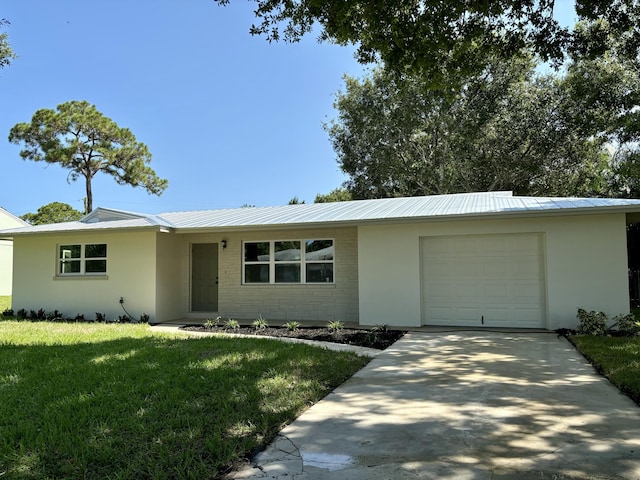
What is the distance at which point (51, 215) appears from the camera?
36656 millimetres

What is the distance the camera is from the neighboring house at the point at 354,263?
9523 mm

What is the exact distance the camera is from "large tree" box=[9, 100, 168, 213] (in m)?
29.0

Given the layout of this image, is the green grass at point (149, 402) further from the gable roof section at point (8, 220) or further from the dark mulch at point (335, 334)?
the gable roof section at point (8, 220)

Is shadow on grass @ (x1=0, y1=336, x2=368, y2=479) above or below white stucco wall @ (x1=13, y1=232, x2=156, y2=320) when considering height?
below

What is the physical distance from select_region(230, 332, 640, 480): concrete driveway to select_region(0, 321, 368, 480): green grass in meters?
A: 0.36

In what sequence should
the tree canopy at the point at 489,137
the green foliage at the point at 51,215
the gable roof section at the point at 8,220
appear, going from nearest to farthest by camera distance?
the tree canopy at the point at 489,137, the gable roof section at the point at 8,220, the green foliage at the point at 51,215

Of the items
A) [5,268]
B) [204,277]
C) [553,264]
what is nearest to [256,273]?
[204,277]

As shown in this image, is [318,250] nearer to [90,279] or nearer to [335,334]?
[335,334]

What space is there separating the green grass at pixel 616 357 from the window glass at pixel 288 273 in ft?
22.9

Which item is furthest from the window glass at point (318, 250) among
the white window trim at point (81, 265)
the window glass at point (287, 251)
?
the white window trim at point (81, 265)

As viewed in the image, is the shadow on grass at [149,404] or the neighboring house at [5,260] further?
the neighboring house at [5,260]

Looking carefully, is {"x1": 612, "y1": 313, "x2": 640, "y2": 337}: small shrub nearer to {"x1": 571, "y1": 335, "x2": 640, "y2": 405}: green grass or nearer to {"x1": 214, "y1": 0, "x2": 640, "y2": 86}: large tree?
{"x1": 571, "y1": 335, "x2": 640, "y2": 405}: green grass

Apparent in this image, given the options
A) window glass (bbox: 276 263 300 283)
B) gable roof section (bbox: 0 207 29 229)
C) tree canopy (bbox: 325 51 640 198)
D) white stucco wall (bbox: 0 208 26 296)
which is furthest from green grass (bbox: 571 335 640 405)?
gable roof section (bbox: 0 207 29 229)

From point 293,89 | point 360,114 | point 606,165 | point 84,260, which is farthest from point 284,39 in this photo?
point 606,165
